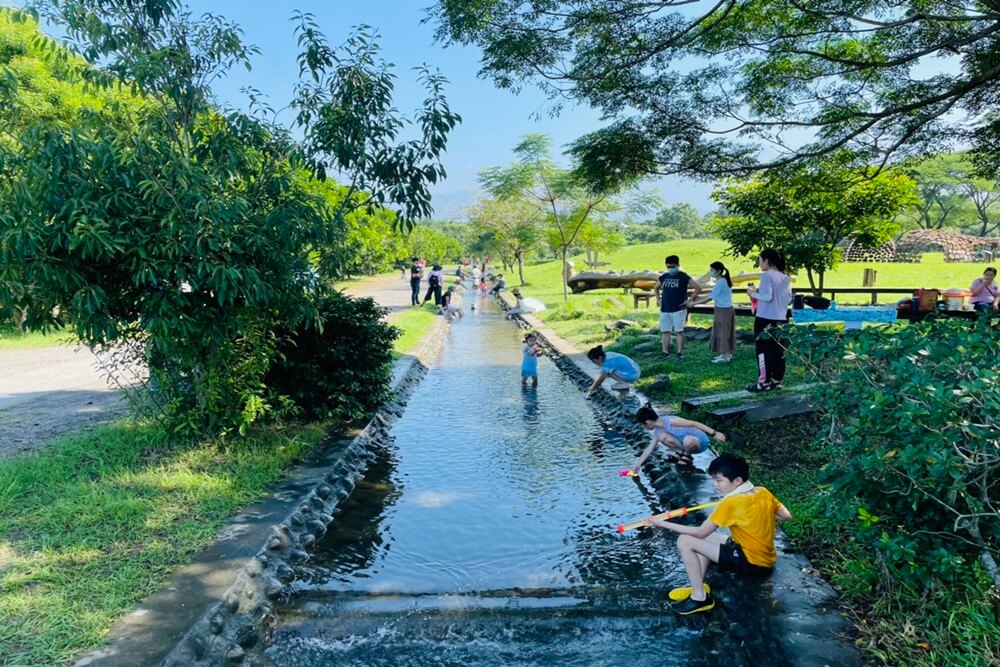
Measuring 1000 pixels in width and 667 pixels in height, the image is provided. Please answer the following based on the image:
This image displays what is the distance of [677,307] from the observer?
399 inches

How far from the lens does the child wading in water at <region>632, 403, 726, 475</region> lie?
5.92 m

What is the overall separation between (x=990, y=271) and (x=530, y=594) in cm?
1110

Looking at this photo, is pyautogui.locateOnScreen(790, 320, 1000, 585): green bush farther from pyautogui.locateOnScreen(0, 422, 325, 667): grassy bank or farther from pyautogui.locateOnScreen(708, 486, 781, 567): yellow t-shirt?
pyautogui.locateOnScreen(0, 422, 325, 667): grassy bank

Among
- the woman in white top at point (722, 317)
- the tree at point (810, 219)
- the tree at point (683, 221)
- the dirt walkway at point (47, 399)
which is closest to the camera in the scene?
the dirt walkway at point (47, 399)

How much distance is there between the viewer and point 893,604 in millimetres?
3314

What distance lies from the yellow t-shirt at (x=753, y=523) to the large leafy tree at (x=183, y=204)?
384 centimetres

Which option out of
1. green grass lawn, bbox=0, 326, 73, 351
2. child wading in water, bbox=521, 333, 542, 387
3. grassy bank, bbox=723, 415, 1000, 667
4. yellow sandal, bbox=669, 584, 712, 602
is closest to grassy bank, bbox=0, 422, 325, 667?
yellow sandal, bbox=669, 584, 712, 602

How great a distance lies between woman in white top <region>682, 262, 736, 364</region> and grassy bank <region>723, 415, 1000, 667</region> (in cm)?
493

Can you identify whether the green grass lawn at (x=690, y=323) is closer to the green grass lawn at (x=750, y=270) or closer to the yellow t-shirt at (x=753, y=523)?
the green grass lawn at (x=750, y=270)

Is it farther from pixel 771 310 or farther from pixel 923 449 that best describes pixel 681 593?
pixel 771 310

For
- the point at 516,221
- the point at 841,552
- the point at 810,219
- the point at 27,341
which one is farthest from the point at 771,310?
the point at 516,221

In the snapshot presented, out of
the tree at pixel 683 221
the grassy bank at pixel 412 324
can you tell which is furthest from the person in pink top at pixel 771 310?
the tree at pixel 683 221

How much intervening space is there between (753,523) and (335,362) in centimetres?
498

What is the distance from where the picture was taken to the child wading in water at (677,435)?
592 centimetres
